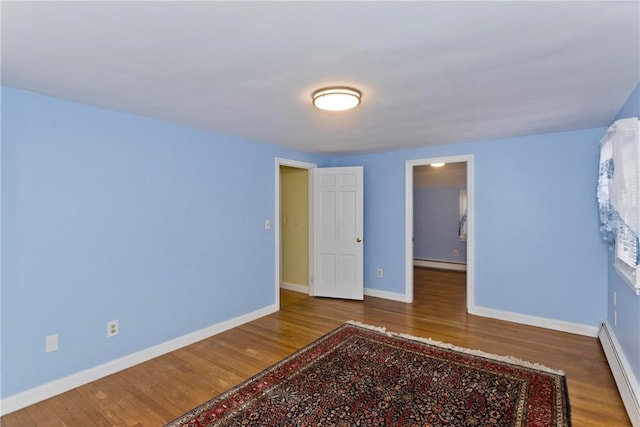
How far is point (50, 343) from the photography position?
2412mm

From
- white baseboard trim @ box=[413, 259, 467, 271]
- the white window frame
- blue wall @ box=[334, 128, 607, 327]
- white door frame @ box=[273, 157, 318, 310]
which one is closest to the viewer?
the white window frame

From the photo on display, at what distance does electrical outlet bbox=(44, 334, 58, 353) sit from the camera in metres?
2.39

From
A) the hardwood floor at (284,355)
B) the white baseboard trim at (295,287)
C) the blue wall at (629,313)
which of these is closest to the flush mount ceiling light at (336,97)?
the blue wall at (629,313)

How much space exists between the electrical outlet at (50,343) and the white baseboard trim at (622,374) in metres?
3.87

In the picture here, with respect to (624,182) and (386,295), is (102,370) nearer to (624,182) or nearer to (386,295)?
(386,295)

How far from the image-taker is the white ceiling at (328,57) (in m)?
1.38

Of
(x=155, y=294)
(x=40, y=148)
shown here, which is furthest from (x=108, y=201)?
(x=155, y=294)

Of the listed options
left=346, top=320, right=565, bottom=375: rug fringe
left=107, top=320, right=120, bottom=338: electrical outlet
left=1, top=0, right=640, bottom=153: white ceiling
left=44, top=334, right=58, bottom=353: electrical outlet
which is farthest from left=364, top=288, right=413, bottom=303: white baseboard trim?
left=44, top=334, right=58, bottom=353: electrical outlet

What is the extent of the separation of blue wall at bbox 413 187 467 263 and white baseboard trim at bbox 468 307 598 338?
3.11 meters

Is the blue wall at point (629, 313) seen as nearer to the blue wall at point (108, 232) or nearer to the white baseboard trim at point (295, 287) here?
the blue wall at point (108, 232)

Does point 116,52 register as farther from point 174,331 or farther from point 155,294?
point 174,331

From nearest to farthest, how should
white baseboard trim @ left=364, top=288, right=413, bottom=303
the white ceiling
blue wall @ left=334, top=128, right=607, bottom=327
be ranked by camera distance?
the white ceiling
blue wall @ left=334, top=128, right=607, bottom=327
white baseboard trim @ left=364, top=288, right=413, bottom=303

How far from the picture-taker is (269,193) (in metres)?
4.22

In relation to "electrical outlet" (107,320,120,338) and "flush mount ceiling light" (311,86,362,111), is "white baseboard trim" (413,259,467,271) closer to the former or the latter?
"flush mount ceiling light" (311,86,362,111)
